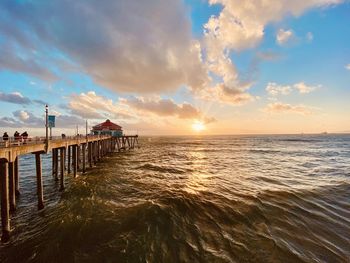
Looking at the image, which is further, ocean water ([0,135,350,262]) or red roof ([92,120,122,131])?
red roof ([92,120,122,131])

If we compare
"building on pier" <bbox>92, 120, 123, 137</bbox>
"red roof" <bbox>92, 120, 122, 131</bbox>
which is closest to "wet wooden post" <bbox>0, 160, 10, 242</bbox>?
"building on pier" <bbox>92, 120, 123, 137</bbox>

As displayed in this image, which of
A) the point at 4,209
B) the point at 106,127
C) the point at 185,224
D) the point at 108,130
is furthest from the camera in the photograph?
the point at 106,127

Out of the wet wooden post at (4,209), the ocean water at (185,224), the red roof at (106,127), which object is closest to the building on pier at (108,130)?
the red roof at (106,127)

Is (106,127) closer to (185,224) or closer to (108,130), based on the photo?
(108,130)

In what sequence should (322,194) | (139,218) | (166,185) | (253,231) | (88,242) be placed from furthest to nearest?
(166,185) → (322,194) → (139,218) → (253,231) → (88,242)

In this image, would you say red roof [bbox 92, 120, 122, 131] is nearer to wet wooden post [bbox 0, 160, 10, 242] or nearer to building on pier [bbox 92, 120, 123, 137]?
building on pier [bbox 92, 120, 123, 137]

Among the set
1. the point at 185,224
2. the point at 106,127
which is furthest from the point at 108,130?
the point at 185,224

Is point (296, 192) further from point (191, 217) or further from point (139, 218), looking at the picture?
point (139, 218)

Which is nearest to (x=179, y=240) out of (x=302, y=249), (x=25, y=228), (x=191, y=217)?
(x=191, y=217)

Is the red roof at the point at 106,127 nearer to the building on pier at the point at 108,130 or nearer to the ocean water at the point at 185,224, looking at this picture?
the building on pier at the point at 108,130

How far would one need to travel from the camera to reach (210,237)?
9.83 m

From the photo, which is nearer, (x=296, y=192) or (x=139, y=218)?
(x=139, y=218)

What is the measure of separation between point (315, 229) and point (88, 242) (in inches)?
459

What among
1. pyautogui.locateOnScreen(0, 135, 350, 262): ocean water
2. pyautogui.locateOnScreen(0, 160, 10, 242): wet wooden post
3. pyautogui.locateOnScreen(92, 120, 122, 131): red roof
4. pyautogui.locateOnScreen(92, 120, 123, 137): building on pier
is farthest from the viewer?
pyautogui.locateOnScreen(92, 120, 122, 131): red roof
